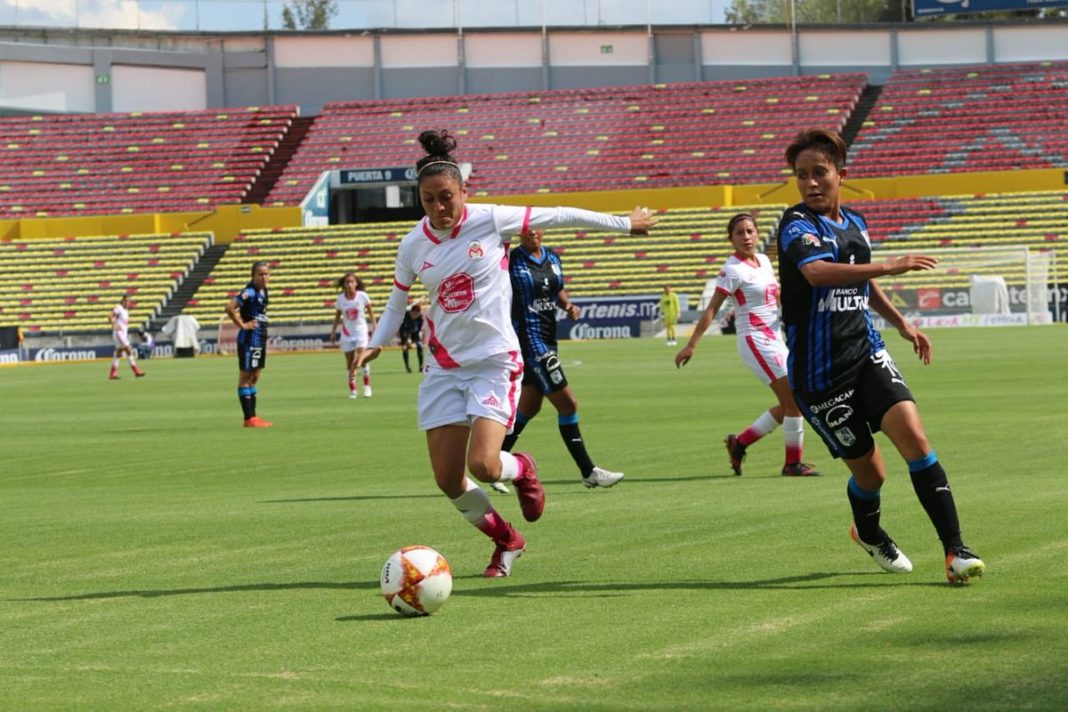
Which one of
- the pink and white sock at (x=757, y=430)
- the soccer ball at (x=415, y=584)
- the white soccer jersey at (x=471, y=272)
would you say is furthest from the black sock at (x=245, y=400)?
the soccer ball at (x=415, y=584)

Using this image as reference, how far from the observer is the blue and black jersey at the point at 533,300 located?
1411 centimetres

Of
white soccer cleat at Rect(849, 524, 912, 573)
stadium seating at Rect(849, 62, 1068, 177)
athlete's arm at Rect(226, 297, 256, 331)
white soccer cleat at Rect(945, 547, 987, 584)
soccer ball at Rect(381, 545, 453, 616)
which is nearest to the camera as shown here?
soccer ball at Rect(381, 545, 453, 616)

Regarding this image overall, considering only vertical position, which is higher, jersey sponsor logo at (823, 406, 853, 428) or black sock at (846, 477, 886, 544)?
jersey sponsor logo at (823, 406, 853, 428)

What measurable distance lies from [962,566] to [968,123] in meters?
64.0

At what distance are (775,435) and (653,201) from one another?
5032 cm

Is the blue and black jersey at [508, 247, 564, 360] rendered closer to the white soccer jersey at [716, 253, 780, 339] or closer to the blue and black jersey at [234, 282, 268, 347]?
the white soccer jersey at [716, 253, 780, 339]

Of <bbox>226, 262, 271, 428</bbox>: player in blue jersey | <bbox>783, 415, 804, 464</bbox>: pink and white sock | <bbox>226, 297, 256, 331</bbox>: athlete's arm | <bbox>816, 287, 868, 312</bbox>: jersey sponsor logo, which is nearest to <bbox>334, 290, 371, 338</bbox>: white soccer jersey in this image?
<bbox>226, 262, 271, 428</bbox>: player in blue jersey

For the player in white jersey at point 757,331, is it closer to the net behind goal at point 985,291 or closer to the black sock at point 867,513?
the black sock at point 867,513

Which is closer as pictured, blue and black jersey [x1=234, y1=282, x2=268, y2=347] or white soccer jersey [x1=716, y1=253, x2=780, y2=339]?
white soccer jersey [x1=716, y1=253, x2=780, y2=339]

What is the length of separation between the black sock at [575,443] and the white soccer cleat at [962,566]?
623cm

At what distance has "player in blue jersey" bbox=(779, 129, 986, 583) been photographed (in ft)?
26.1

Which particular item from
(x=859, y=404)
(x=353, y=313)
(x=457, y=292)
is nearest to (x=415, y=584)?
(x=457, y=292)

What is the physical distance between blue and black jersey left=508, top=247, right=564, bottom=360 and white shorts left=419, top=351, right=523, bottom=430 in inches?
200

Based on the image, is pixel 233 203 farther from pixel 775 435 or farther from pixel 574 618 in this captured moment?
pixel 574 618
